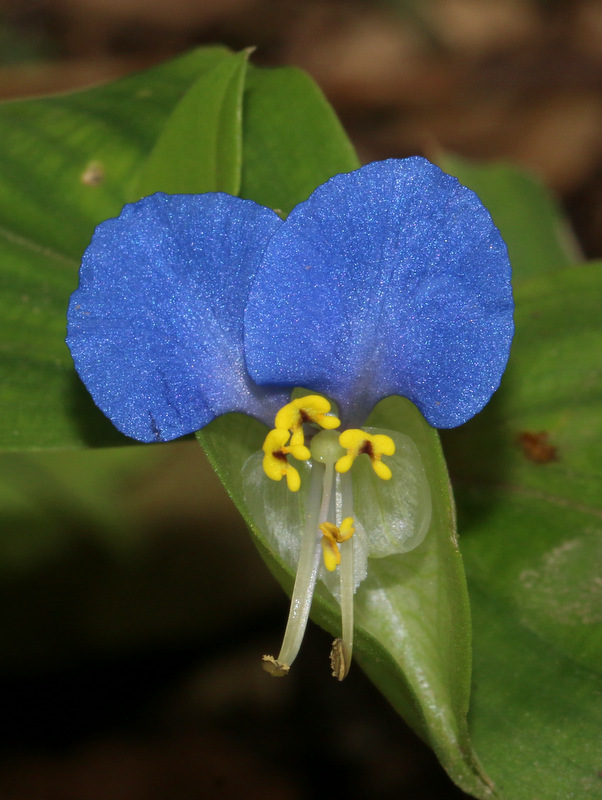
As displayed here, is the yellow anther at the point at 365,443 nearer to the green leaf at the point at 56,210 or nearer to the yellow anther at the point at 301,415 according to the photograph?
the yellow anther at the point at 301,415

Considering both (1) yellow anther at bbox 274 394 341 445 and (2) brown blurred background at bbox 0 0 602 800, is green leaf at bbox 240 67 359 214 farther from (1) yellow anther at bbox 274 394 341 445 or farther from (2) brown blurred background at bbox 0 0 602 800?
(2) brown blurred background at bbox 0 0 602 800

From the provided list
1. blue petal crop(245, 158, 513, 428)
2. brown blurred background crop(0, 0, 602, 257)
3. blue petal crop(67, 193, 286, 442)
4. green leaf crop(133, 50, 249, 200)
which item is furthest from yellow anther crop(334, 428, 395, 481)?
brown blurred background crop(0, 0, 602, 257)

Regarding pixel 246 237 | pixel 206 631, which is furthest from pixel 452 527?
pixel 206 631

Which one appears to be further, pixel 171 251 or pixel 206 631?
pixel 206 631

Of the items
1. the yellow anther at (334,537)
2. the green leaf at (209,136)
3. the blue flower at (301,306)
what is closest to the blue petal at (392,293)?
the blue flower at (301,306)

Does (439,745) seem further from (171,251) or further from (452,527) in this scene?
(171,251)

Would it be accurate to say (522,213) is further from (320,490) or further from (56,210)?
(320,490)
